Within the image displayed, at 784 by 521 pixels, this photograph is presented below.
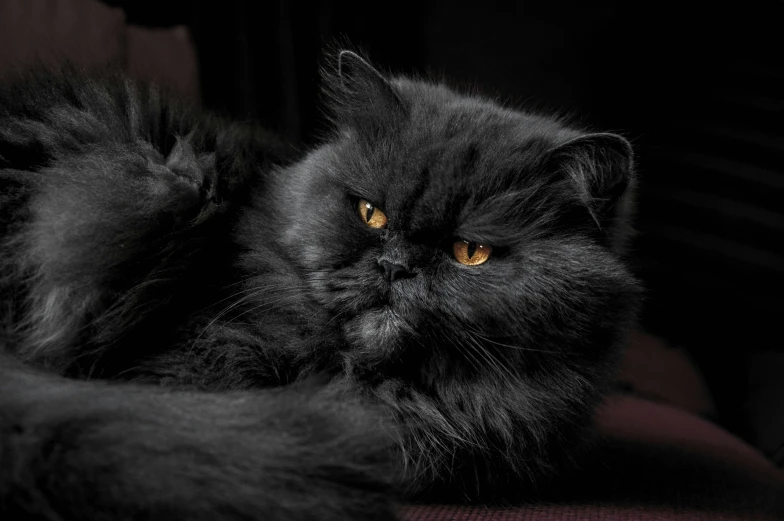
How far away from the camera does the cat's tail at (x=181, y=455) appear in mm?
679

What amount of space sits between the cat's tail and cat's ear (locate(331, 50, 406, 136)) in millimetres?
595

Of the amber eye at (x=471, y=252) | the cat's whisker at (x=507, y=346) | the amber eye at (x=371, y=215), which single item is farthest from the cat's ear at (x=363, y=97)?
the cat's whisker at (x=507, y=346)

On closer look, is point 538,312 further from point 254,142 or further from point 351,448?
point 254,142

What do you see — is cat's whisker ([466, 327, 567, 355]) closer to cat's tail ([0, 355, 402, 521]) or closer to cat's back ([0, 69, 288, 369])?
cat's tail ([0, 355, 402, 521])

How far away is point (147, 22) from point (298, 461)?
7.33 feet

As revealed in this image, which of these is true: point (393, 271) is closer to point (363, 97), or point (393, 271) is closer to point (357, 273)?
point (357, 273)

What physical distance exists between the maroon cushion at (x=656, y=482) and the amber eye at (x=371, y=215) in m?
0.48

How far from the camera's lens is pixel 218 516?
2.25ft

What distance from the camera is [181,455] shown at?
0.75m

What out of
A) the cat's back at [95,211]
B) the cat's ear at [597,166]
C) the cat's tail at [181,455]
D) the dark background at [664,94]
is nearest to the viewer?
the cat's tail at [181,455]

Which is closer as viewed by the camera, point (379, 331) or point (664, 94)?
point (379, 331)

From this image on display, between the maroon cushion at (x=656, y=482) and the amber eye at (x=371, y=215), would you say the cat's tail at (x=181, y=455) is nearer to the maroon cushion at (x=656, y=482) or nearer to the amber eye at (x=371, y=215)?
the maroon cushion at (x=656, y=482)

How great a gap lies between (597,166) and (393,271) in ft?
1.42

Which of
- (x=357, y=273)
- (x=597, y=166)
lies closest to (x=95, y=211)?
(x=357, y=273)
